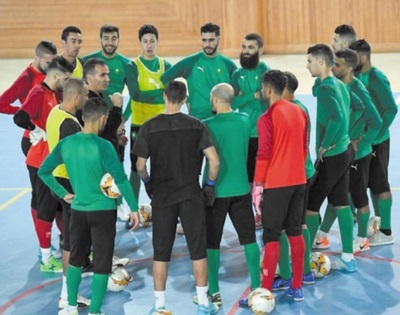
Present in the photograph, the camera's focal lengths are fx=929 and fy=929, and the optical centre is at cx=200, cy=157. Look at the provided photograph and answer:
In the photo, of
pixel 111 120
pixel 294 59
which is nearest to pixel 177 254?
pixel 111 120

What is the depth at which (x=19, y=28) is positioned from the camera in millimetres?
25172

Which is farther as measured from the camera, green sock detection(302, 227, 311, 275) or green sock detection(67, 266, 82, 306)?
green sock detection(302, 227, 311, 275)

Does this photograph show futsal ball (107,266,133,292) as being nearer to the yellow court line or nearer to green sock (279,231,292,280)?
green sock (279,231,292,280)

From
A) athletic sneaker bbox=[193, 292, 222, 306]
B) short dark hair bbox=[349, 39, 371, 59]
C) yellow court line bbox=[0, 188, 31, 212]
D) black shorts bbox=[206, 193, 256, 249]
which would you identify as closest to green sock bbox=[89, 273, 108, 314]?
athletic sneaker bbox=[193, 292, 222, 306]

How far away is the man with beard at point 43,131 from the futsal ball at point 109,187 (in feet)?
5.98

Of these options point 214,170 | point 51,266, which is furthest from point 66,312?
point 214,170

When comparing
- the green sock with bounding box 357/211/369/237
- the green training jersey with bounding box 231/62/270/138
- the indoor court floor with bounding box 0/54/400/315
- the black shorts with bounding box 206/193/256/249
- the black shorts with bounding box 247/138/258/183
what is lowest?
the indoor court floor with bounding box 0/54/400/315

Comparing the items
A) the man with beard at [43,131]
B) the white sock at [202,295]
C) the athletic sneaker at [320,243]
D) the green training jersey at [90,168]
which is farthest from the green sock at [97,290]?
the athletic sneaker at [320,243]

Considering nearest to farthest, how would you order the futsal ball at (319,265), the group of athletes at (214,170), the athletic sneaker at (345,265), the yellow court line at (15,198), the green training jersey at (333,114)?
the group of athletes at (214,170), the green training jersey at (333,114), the futsal ball at (319,265), the athletic sneaker at (345,265), the yellow court line at (15,198)

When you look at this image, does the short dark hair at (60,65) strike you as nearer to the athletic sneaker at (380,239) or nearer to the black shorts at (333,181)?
the black shorts at (333,181)

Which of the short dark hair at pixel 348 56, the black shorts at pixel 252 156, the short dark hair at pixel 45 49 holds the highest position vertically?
the short dark hair at pixel 45 49

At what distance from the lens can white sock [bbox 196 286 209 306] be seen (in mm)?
8172

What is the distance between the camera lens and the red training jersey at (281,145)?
8.05m

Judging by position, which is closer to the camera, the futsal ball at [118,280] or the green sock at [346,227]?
the futsal ball at [118,280]
